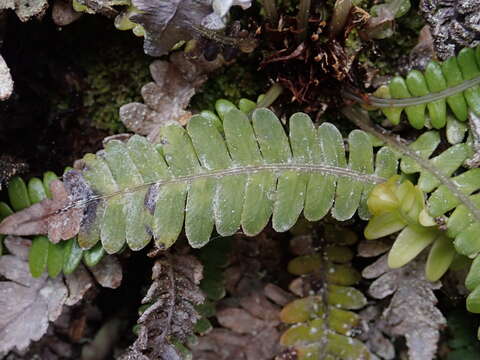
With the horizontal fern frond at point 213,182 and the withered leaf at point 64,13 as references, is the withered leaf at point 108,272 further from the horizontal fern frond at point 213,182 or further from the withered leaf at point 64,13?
the withered leaf at point 64,13

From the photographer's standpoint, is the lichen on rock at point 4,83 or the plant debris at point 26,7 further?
the plant debris at point 26,7

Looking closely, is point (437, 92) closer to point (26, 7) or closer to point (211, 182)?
point (211, 182)

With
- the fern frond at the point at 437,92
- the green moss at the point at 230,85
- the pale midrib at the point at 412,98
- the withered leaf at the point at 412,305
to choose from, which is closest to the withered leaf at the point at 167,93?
the green moss at the point at 230,85

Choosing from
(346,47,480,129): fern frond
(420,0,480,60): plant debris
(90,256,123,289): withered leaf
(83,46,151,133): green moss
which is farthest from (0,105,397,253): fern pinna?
(420,0,480,60): plant debris

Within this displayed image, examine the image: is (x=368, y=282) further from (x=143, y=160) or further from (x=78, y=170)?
(x=78, y=170)

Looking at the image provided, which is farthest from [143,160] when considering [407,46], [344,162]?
[407,46]

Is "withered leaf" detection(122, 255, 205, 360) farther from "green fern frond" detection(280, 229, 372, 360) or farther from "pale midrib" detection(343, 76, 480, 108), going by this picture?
"pale midrib" detection(343, 76, 480, 108)

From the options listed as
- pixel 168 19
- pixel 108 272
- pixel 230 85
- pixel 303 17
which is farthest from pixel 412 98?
pixel 108 272
